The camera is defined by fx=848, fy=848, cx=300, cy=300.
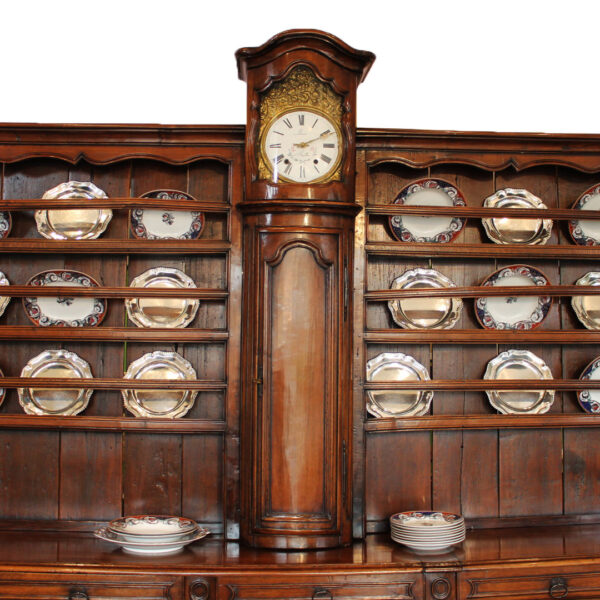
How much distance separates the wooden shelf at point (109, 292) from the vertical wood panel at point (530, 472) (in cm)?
144

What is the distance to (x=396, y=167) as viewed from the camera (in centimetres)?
376

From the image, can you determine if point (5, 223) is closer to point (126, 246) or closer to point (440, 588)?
point (126, 246)

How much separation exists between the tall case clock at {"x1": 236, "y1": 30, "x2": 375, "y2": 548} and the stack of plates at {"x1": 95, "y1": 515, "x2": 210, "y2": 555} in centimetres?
24

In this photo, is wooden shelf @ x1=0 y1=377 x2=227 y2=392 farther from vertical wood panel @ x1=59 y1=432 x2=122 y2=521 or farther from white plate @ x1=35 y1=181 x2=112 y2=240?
white plate @ x1=35 y1=181 x2=112 y2=240

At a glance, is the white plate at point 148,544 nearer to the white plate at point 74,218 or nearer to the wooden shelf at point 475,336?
the wooden shelf at point 475,336

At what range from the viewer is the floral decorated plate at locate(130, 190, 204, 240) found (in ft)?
12.0

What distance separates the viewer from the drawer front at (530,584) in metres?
3.20

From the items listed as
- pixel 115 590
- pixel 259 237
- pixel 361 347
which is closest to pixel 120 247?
pixel 259 237

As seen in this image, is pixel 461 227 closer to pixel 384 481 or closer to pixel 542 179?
pixel 542 179

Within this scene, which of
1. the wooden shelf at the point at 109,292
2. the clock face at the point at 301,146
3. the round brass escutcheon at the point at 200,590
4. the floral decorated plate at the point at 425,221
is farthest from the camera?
the floral decorated plate at the point at 425,221

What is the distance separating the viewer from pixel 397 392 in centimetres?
367

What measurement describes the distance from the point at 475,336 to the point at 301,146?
1.08 metres

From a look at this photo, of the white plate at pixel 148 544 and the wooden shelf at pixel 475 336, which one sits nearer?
the white plate at pixel 148 544

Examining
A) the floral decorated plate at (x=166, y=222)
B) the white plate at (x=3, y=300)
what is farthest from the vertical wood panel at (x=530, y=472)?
the white plate at (x=3, y=300)
